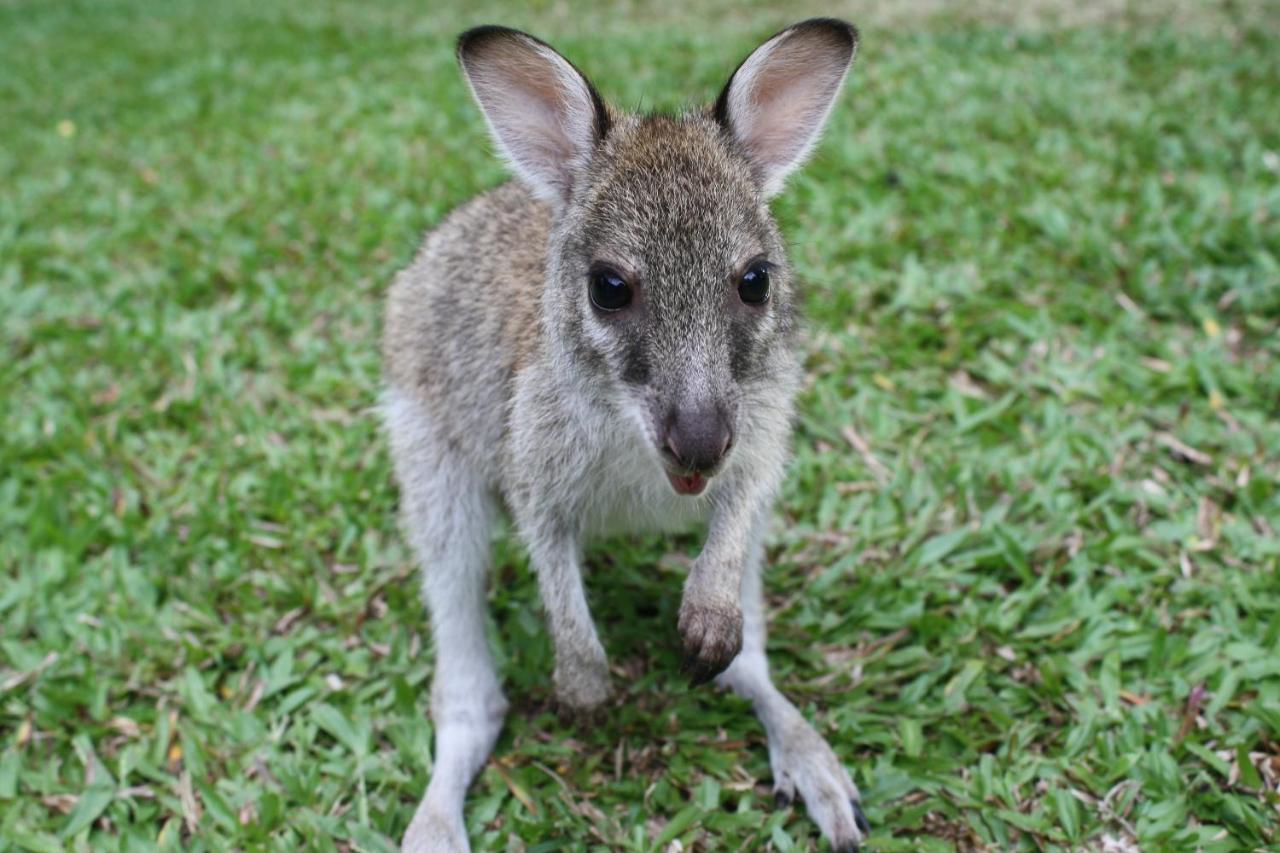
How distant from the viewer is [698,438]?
2.08 meters

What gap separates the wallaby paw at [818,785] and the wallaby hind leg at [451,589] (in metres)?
0.76

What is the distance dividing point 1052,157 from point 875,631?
10.0ft

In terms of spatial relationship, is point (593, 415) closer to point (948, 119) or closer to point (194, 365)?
point (194, 365)

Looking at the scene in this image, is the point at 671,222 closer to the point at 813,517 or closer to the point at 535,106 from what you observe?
the point at 535,106

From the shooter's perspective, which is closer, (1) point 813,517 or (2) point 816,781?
(2) point 816,781

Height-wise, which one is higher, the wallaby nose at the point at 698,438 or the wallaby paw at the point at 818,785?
the wallaby nose at the point at 698,438

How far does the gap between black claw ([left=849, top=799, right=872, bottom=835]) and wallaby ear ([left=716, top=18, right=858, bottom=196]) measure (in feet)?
4.90

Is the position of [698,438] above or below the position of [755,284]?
below

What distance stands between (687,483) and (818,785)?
33.1 inches

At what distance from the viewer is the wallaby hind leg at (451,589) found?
106 inches

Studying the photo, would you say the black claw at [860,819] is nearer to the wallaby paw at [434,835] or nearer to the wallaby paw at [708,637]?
the wallaby paw at [708,637]

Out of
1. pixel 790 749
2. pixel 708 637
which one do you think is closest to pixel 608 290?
pixel 708 637

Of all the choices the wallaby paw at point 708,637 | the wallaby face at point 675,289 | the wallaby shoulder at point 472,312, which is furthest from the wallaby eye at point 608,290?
the wallaby paw at point 708,637

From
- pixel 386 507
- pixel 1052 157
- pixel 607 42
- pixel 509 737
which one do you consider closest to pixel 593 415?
pixel 509 737
